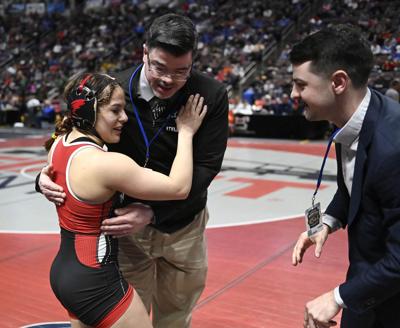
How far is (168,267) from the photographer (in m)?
2.55

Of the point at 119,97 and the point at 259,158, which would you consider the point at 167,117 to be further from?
the point at 259,158

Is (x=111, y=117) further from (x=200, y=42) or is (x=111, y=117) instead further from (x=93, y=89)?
(x=200, y=42)

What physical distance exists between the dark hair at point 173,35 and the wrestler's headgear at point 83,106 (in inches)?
12.5

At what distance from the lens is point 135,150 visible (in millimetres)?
2352

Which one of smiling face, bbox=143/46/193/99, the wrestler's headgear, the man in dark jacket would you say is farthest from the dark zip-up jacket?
the wrestler's headgear

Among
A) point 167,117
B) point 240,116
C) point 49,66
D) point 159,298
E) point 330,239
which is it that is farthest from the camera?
point 49,66

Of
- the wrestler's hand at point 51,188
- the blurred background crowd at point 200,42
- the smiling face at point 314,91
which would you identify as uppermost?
the smiling face at point 314,91

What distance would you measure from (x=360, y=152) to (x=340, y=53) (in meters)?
0.32

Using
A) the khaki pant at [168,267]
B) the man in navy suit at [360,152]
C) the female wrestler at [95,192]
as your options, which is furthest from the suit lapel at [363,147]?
the khaki pant at [168,267]

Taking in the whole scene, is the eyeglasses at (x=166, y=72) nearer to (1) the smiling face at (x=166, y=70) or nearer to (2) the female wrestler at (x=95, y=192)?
(1) the smiling face at (x=166, y=70)

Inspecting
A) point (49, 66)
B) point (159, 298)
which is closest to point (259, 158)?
point (159, 298)

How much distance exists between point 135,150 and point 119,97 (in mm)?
388

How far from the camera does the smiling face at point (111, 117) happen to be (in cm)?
200

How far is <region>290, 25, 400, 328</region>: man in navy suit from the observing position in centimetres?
151
